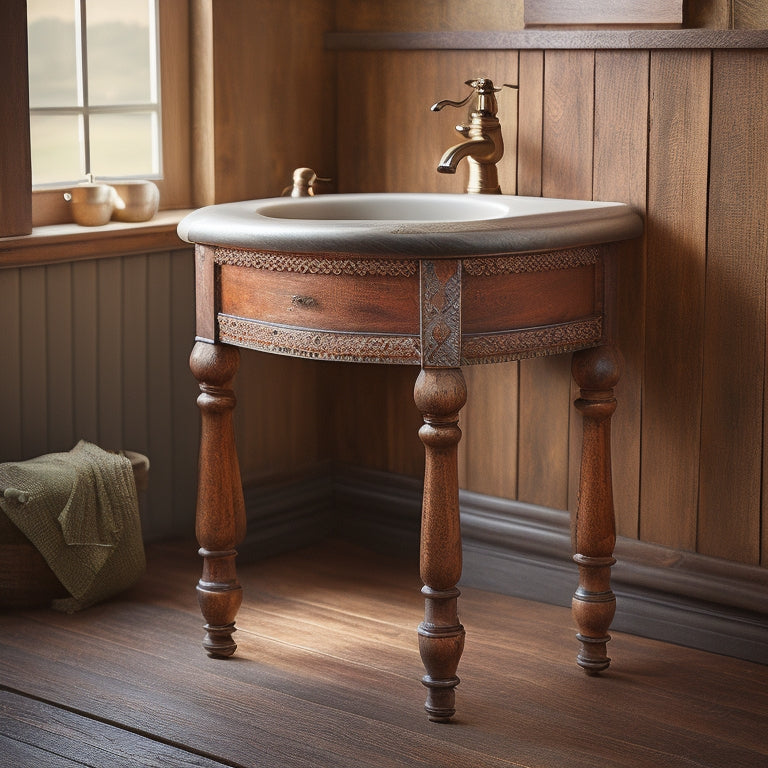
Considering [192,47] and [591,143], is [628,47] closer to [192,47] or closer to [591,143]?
[591,143]

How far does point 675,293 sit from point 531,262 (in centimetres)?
45

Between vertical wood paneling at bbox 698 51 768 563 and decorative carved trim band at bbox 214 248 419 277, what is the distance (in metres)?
0.65

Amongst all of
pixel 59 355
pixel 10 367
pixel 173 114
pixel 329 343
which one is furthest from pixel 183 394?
pixel 329 343

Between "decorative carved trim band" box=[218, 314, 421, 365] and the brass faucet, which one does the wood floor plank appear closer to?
"decorative carved trim band" box=[218, 314, 421, 365]

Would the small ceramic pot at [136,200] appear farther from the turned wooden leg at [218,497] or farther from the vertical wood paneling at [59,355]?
the turned wooden leg at [218,497]

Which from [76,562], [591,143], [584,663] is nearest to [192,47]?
[591,143]

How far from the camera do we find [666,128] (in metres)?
2.29

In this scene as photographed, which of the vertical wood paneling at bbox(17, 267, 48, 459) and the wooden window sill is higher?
the wooden window sill

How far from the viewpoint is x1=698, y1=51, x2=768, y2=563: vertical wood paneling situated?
7.19ft

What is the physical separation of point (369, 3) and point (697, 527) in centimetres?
132

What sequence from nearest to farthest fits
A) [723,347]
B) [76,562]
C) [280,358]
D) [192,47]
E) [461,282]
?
[461,282]
[723,347]
[76,562]
[192,47]
[280,358]

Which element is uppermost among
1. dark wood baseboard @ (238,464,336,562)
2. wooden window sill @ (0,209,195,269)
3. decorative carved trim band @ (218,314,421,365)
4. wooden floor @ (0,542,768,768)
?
wooden window sill @ (0,209,195,269)

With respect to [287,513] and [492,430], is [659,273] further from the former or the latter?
[287,513]

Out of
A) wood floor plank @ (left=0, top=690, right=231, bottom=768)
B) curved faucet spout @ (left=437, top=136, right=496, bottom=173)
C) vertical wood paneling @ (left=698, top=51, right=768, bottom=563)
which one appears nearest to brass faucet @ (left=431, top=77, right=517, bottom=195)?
curved faucet spout @ (left=437, top=136, right=496, bottom=173)
